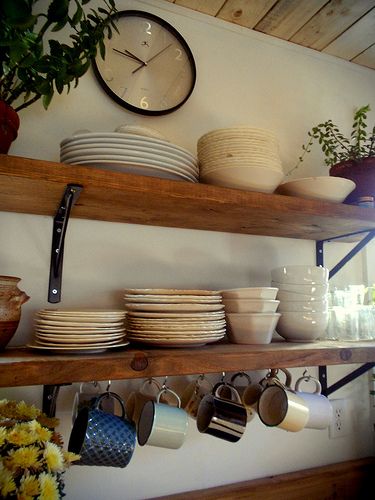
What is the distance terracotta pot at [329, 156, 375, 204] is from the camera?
1175 mm

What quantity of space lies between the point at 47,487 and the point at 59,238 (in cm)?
51

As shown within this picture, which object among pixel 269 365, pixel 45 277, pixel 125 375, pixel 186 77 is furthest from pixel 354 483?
pixel 186 77

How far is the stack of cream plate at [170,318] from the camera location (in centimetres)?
87

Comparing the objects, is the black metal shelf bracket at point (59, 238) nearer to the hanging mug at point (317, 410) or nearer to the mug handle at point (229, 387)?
the mug handle at point (229, 387)

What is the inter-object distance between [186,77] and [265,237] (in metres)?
0.59

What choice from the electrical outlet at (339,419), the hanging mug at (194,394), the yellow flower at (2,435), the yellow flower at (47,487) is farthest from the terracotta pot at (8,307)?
the electrical outlet at (339,419)

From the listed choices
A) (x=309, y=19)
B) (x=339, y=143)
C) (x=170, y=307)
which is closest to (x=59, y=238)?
(x=170, y=307)

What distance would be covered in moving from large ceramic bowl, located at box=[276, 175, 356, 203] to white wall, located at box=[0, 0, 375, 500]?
0.86ft

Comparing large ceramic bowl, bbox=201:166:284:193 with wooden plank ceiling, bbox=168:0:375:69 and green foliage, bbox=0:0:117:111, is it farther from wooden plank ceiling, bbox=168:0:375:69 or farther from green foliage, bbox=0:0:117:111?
wooden plank ceiling, bbox=168:0:375:69

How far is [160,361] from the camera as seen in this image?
78 centimetres

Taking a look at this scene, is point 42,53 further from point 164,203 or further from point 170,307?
point 170,307

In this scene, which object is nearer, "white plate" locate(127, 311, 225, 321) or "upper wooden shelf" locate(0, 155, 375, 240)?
"upper wooden shelf" locate(0, 155, 375, 240)

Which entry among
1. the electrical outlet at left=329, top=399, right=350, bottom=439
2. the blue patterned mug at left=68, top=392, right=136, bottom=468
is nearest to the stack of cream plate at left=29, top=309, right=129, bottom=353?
the blue patterned mug at left=68, top=392, right=136, bottom=468

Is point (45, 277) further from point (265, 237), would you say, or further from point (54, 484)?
point (265, 237)
